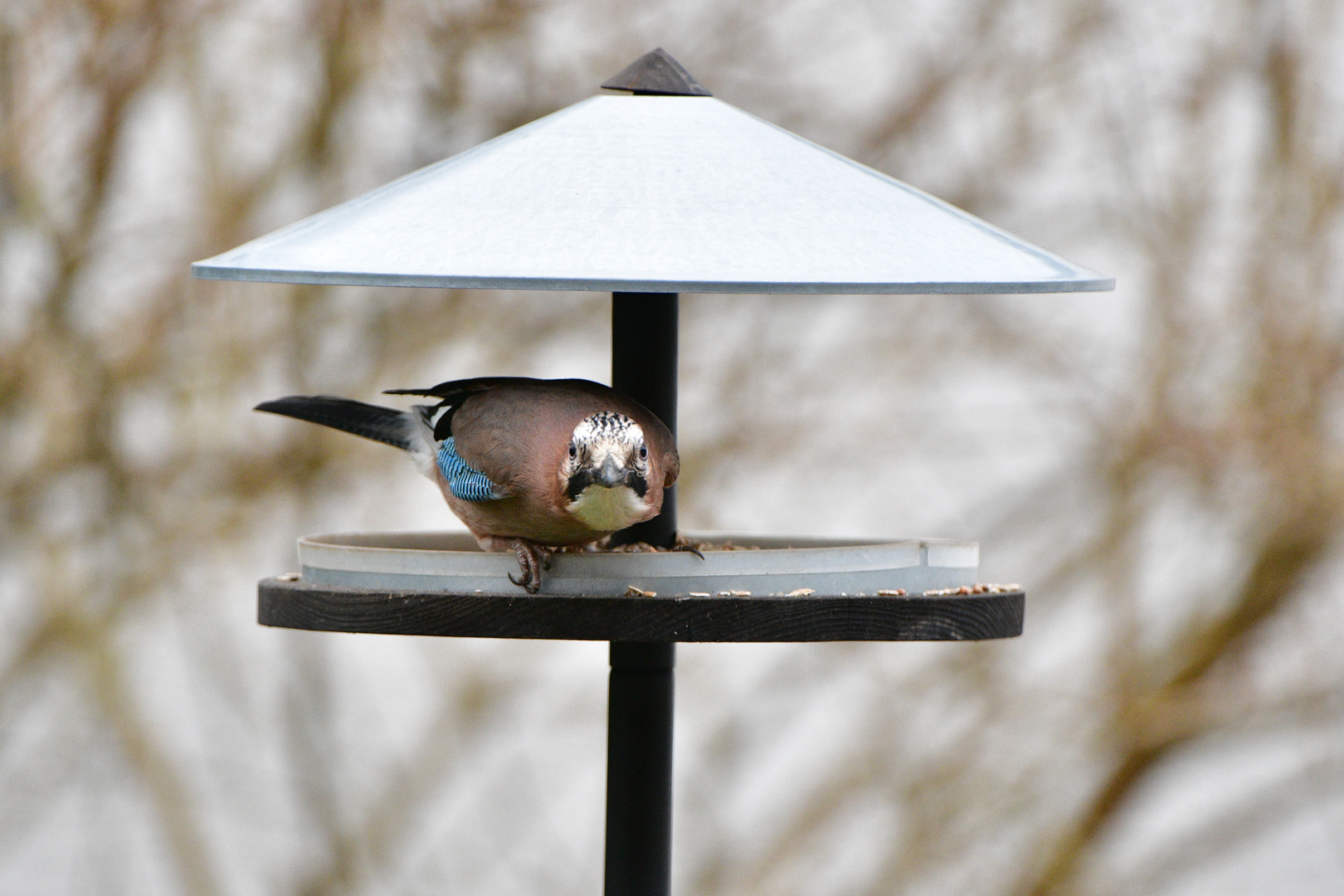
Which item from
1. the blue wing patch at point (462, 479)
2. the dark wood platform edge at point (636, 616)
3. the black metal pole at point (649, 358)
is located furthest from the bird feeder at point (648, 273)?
the black metal pole at point (649, 358)

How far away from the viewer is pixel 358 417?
356 centimetres

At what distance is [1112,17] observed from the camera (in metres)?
5.89

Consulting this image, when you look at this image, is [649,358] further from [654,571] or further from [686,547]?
[654,571]

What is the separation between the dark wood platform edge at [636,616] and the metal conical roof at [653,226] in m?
0.56

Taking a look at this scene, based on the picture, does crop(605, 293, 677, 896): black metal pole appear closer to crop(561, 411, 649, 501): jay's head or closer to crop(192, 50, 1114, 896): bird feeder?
crop(192, 50, 1114, 896): bird feeder

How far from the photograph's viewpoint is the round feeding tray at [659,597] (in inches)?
111

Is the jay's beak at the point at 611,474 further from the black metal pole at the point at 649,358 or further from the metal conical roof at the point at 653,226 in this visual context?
the black metal pole at the point at 649,358

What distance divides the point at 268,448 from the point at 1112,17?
3.36m

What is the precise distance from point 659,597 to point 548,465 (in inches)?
11.9

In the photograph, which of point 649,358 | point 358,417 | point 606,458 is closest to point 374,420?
point 358,417

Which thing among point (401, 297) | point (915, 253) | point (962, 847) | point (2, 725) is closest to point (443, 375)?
point (401, 297)

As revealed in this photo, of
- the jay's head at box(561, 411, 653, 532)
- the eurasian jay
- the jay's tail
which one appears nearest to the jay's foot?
the eurasian jay

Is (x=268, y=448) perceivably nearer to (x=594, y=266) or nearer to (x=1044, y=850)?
(x=1044, y=850)

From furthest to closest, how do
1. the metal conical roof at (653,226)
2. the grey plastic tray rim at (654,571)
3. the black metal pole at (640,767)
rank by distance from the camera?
the black metal pole at (640,767) < the grey plastic tray rim at (654,571) < the metal conical roof at (653,226)
